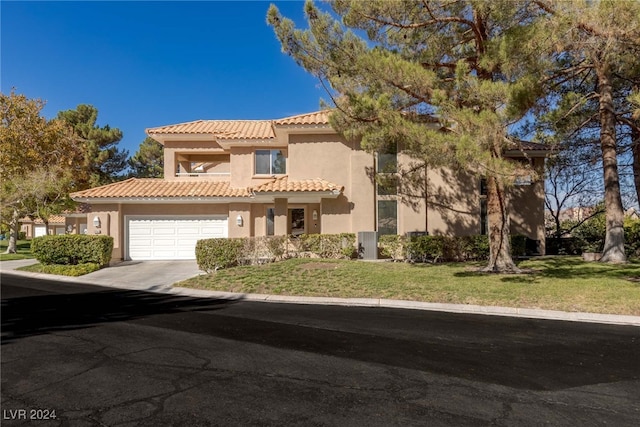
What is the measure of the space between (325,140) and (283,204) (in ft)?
11.5

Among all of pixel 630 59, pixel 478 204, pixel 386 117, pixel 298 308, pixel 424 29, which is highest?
pixel 424 29

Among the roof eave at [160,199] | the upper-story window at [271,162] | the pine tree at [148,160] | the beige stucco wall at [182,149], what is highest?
the pine tree at [148,160]

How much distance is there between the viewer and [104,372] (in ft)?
15.8

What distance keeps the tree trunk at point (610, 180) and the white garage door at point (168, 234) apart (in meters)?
15.7

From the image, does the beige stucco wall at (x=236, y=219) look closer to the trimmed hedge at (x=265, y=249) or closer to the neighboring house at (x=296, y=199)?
the neighboring house at (x=296, y=199)

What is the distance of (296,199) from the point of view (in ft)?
60.4

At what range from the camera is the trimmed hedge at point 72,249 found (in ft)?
54.2

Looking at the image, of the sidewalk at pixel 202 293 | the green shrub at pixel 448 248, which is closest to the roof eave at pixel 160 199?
the sidewalk at pixel 202 293

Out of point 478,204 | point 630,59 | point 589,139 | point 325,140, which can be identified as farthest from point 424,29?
point 589,139

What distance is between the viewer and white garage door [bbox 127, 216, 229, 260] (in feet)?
63.9

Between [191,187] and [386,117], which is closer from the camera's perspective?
[386,117]

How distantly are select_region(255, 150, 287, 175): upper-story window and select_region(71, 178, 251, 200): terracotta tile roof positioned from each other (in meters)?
1.45

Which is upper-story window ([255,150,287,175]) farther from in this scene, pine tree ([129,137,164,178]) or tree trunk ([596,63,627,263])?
pine tree ([129,137,164,178])

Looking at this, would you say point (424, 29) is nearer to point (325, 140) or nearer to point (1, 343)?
point (325, 140)
